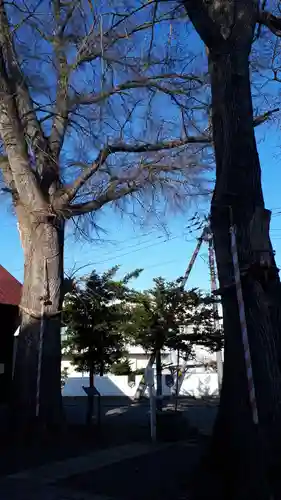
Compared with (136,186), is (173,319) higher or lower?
lower

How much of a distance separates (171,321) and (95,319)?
2.25 meters

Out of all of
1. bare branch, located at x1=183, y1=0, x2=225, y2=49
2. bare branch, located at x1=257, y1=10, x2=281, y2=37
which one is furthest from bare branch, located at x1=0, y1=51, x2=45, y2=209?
bare branch, located at x1=183, y1=0, x2=225, y2=49

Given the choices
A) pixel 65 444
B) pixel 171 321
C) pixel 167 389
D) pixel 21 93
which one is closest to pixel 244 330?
pixel 65 444

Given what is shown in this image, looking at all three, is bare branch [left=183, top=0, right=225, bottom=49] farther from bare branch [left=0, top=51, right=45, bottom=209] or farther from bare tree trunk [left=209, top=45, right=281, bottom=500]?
bare branch [left=0, top=51, right=45, bottom=209]

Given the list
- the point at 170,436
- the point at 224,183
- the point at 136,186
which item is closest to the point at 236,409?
the point at 224,183

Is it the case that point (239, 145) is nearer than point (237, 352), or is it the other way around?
point (237, 352)

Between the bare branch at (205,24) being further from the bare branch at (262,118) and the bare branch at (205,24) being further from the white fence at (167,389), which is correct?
the white fence at (167,389)

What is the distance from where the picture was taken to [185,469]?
7.79 metres

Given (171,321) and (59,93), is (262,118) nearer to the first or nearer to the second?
(59,93)

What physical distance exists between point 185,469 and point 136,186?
7485 mm

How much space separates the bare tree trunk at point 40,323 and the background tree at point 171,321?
4637 millimetres

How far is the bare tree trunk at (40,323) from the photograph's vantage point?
36.0ft

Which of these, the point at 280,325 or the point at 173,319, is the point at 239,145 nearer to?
the point at 280,325

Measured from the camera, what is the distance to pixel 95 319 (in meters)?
16.1
